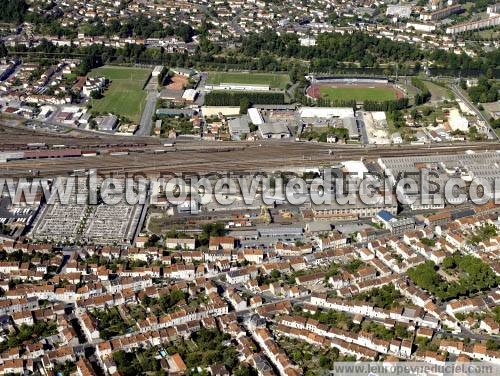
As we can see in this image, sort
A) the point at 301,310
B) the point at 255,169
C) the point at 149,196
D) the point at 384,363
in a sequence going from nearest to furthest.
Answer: the point at 384,363 < the point at 301,310 < the point at 149,196 < the point at 255,169

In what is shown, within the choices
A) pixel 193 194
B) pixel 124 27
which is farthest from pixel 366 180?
pixel 124 27

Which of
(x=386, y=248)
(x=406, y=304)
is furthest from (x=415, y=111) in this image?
(x=406, y=304)

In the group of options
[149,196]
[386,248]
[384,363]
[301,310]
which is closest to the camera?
[384,363]

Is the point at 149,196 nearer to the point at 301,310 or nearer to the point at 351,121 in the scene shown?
the point at 301,310

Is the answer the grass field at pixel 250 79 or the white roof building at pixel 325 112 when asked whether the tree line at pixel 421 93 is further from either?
the grass field at pixel 250 79

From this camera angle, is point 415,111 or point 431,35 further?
point 431,35

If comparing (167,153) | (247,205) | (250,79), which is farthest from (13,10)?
(247,205)

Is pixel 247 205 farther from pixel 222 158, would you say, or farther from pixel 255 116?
pixel 255 116
